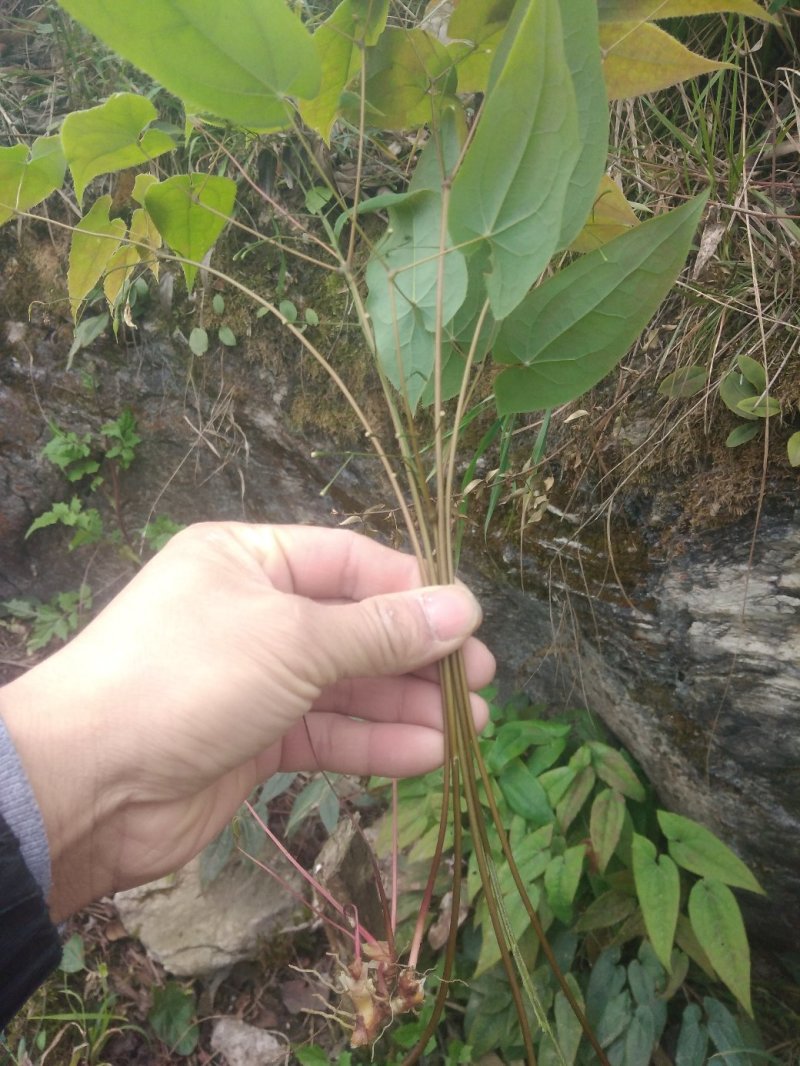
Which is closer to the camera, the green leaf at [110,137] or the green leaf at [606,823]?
the green leaf at [110,137]

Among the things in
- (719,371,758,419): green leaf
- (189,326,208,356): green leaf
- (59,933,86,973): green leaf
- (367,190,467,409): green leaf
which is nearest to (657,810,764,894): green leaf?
(719,371,758,419): green leaf

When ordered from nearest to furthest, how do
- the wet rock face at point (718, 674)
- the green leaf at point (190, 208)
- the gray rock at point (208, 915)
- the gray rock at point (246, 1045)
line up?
1. the green leaf at point (190, 208)
2. the wet rock face at point (718, 674)
3. the gray rock at point (246, 1045)
4. the gray rock at point (208, 915)

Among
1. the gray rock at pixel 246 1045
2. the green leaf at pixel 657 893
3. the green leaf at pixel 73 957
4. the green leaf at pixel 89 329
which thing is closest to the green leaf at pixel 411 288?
the green leaf at pixel 657 893

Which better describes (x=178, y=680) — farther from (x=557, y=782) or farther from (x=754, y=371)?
(x=754, y=371)

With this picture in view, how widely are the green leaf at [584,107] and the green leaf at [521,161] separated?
0.01 meters

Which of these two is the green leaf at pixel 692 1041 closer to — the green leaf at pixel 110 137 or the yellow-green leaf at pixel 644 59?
the yellow-green leaf at pixel 644 59

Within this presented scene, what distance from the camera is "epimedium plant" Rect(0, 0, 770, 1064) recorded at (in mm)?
517

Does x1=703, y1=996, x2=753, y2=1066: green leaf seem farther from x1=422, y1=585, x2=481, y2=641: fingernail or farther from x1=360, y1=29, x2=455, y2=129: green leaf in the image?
x1=360, y1=29, x2=455, y2=129: green leaf

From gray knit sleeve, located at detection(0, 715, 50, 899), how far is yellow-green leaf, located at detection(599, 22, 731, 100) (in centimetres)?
86

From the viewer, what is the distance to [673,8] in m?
0.60

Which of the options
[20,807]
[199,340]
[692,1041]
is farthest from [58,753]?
[199,340]

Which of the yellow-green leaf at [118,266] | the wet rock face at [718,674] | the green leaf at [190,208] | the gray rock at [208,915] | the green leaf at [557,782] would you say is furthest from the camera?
the gray rock at [208,915]

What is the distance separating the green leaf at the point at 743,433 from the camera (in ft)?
2.95

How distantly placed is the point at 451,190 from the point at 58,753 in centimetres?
63
